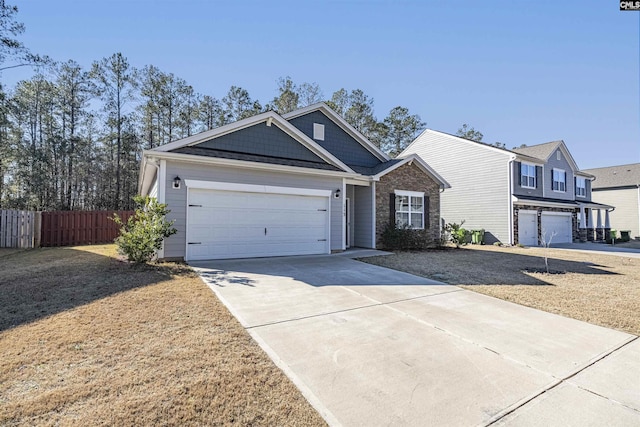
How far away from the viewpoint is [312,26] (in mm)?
11047

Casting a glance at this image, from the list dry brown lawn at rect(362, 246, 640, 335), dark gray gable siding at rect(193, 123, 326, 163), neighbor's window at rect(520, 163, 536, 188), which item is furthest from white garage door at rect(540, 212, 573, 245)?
dark gray gable siding at rect(193, 123, 326, 163)

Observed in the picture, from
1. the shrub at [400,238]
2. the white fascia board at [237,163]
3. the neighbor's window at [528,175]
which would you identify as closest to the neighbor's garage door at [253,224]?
the white fascia board at [237,163]

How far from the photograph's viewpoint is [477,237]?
62.1ft

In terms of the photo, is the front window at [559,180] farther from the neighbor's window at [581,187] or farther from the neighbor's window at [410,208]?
the neighbor's window at [410,208]

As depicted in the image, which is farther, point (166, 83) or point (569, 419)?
point (166, 83)

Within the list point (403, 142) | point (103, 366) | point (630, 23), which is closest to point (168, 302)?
point (103, 366)

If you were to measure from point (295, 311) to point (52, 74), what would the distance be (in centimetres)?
3027

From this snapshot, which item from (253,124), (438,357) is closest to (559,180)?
(253,124)

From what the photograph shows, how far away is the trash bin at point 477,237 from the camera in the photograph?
18.9m

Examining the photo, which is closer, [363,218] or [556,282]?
[556,282]

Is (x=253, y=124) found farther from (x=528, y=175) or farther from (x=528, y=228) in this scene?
(x=528, y=175)

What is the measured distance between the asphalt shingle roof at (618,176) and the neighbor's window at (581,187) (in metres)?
6.89

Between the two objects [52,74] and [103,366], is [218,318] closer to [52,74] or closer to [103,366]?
[103,366]

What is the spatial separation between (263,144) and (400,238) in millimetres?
7050
